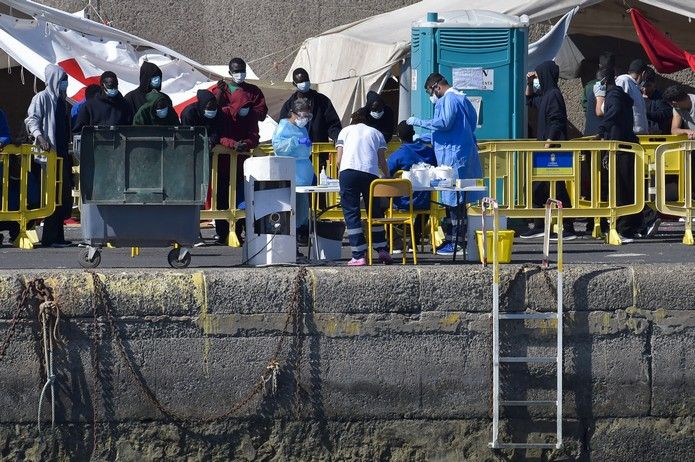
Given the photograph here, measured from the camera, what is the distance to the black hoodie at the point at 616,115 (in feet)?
41.2

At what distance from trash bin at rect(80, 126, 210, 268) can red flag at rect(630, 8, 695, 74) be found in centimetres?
730

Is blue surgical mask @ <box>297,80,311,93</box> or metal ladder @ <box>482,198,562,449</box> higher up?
blue surgical mask @ <box>297,80,311,93</box>

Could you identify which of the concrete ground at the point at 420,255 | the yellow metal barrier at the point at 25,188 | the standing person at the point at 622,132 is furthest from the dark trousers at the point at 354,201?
the yellow metal barrier at the point at 25,188

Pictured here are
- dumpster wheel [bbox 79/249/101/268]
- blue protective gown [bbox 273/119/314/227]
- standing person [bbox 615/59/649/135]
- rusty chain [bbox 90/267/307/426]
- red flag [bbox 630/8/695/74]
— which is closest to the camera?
rusty chain [bbox 90/267/307/426]

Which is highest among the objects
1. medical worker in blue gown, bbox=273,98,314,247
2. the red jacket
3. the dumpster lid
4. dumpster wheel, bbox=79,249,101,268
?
the dumpster lid

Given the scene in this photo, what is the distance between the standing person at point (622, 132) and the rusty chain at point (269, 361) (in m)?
5.01

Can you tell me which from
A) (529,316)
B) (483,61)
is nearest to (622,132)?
(483,61)

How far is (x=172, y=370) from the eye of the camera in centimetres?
816

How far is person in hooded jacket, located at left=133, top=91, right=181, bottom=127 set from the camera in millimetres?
12344

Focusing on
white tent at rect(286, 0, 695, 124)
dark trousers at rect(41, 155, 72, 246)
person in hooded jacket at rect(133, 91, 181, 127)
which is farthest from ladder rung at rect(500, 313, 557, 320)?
white tent at rect(286, 0, 695, 124)

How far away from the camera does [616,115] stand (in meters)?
12.6

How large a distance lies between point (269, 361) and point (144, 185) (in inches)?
79.9

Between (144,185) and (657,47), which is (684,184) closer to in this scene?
(657,47)

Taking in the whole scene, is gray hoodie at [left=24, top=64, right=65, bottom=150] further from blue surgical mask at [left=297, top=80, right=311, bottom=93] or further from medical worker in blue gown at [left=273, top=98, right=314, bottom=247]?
medical worker in blue gown at [left=273, top=98, right=314, bottom=247]
